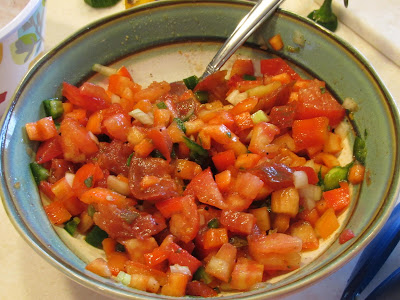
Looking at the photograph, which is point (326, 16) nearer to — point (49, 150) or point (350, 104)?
point (350, 104)

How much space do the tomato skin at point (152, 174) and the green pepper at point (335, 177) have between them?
18.5 inches

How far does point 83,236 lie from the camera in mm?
1260

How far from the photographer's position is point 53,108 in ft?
4.66

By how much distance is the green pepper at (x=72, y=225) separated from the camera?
1.23m

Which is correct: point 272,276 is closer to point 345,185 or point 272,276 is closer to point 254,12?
point 345,185

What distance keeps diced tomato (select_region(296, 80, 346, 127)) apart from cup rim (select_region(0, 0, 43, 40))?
3.23 feet

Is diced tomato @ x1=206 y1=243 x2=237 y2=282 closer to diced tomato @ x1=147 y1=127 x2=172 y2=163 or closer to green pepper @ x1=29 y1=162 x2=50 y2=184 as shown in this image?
diced tomato @ x1=147 y1=127 x2=172 y2=163

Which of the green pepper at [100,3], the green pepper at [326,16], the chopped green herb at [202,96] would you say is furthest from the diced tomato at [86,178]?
the green pepper at [326,16]

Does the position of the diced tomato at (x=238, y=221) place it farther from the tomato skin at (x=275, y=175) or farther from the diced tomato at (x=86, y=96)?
the diced tomato at (x=86, y=96)

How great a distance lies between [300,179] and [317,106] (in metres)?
0.30

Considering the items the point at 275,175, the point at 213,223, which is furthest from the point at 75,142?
the point at 275,175

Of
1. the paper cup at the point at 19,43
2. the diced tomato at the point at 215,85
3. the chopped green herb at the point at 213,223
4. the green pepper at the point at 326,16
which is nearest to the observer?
the chopped green herb at the point at 213,223

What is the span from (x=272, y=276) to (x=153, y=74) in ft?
3.06

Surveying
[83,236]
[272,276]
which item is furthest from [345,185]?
[83,236]
